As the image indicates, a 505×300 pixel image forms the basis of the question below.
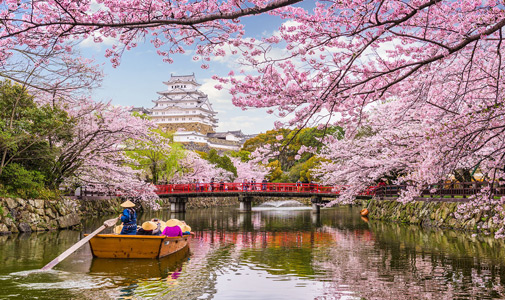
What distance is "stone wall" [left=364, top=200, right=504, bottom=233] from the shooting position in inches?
629

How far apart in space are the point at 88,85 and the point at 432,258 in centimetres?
1074

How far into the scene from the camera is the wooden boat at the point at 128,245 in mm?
10688

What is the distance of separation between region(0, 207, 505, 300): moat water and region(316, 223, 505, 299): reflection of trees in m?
0.02

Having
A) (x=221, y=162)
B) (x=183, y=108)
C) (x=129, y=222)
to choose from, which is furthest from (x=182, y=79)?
(x=129, y=222)

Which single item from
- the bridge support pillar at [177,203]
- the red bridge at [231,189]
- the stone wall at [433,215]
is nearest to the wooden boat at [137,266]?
the stone wall at [433,215]

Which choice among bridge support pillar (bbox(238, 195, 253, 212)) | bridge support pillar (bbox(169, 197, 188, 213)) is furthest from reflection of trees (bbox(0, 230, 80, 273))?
bridge support pillar (bbox(238, 195, 253, 212))

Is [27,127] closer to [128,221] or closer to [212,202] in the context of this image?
[128,221]

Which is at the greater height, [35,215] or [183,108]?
[183,108]

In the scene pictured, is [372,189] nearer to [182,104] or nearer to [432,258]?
[432,258]

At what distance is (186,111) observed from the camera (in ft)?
253

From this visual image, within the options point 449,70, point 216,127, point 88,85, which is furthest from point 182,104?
point 449,70

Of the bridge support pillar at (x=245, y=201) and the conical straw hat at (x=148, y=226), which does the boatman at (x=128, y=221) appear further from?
the bridge support pillar at (x=245, y=201)

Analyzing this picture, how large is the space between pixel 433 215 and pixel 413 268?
10729 millimetres

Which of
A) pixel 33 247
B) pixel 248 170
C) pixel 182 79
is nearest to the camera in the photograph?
pixel 33 247
